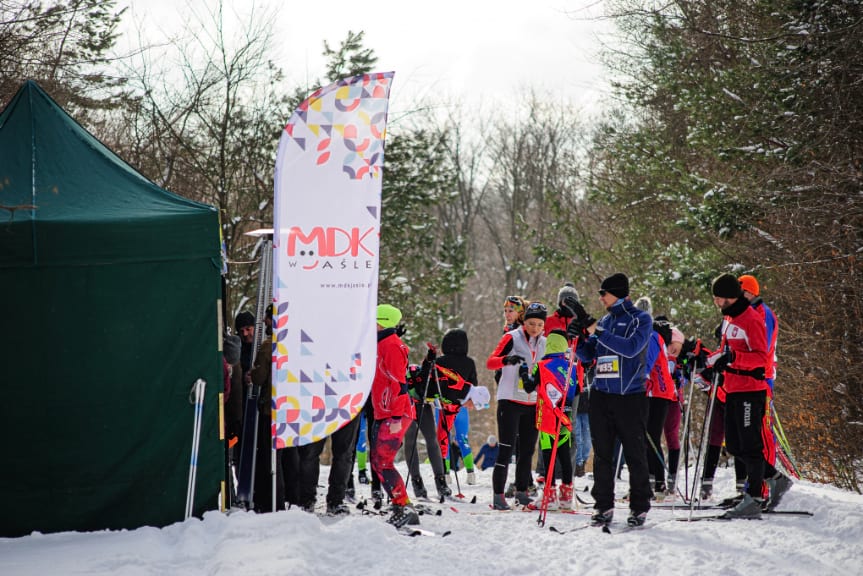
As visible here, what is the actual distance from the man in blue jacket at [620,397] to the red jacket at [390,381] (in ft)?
4.91

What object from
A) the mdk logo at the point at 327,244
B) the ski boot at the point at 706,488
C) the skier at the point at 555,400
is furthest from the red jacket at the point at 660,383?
the mdk logo at the point at 327,244

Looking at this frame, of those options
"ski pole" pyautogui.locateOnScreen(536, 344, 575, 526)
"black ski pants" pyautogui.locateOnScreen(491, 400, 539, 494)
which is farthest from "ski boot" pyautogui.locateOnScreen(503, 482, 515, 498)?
"ski pole" pyautogui.locateOnScreen(536, 344, 575, 526)

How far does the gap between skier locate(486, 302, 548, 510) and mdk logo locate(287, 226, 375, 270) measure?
1753 mm

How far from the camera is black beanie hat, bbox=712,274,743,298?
22.6 ft

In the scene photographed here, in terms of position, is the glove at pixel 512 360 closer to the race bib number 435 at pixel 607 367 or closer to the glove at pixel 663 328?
the race bib number 435 at pixel 607 367

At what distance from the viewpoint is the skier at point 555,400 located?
7.42 m

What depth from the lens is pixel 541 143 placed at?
124ft

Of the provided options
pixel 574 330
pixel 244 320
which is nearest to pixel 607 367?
pixel 574 330

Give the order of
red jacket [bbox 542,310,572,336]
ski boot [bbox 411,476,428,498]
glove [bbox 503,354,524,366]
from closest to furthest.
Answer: glove [bbox 503,354,524,366], red jacket [bbox 542,310,572,336], ski boot [bbox 411,476,428,498]

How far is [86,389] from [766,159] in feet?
33.6

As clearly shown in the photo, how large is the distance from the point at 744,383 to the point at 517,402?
2.00 metres

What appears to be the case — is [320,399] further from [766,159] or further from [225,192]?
[225,192]

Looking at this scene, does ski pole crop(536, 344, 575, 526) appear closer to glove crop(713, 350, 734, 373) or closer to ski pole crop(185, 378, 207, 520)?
glove crop(713, 350, 734, 373)

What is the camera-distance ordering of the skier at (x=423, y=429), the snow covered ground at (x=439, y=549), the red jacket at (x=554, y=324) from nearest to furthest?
1. the snow covered ground at (x=439, y=549)
2. the red jacket at (x=554, y=324)
3. the skier at (x=423, y=429)
